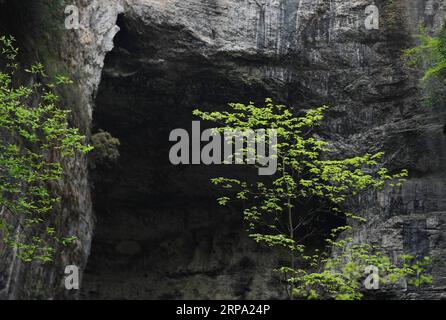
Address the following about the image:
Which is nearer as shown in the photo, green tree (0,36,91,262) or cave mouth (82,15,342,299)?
green tree (0,36,91,262)

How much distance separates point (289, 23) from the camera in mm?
20391

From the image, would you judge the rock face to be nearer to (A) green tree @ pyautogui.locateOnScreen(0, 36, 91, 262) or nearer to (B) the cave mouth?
(B) the cave mouth

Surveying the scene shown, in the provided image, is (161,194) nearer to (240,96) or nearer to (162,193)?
(162,193)

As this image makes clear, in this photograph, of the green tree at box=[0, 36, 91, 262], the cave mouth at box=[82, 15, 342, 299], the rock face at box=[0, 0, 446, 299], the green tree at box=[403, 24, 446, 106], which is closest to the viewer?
the green tree at box=[0, 36, 91, 262]

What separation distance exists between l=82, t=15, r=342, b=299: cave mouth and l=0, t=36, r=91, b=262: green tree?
6.01 meters

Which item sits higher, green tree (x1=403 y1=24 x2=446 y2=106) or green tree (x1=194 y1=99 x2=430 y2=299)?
green tree (x1=403 y1=24 x2=446 y2=106)

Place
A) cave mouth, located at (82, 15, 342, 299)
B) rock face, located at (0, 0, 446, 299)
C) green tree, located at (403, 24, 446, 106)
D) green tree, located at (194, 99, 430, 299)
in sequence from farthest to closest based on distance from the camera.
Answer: cave mouth, located at (82, 15, 342, 299) → rock face, located at (0, 0, 446, 299) → green tree, located at (403, 24, 446, 106) → green tree, located at (194, 99, 430, 299)

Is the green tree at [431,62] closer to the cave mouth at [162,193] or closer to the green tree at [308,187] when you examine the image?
the green tree at [308,187]

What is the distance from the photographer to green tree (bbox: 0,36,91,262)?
32.6ft

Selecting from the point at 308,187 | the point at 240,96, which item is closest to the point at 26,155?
the point at 308,187

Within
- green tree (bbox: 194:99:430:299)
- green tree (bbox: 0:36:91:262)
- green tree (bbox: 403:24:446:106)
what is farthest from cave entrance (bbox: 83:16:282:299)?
green tree (bbox: 0:36:91:262)

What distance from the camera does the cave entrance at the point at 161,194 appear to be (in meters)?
19.8
